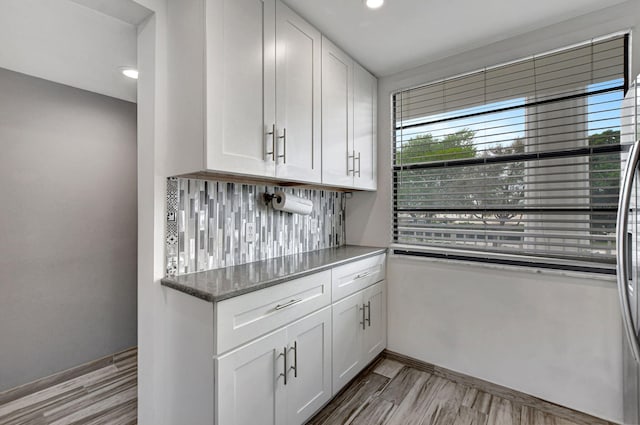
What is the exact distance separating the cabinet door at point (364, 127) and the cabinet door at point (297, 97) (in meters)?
0.44

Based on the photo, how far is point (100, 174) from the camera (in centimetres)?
235

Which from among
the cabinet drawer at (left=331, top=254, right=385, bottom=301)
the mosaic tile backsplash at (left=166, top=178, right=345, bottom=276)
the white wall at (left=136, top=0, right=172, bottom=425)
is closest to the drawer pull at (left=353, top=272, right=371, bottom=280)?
the cabinet drawer at (left=331, top=254, right=385, bottom=301)

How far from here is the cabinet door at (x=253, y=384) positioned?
122 cm

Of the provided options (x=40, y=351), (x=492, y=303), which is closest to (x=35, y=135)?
(x=40, y=351)

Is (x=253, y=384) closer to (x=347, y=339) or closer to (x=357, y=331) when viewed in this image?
(x=347, y=339)

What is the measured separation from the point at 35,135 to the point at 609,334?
12.3 feet

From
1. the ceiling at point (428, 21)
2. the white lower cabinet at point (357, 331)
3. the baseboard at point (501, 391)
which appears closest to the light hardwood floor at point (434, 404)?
the baseboard at point (501, 391)

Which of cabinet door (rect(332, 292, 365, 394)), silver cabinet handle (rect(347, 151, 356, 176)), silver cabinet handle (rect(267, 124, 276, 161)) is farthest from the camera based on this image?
silver cabinet handle (rect(347, 151, 356, 176))

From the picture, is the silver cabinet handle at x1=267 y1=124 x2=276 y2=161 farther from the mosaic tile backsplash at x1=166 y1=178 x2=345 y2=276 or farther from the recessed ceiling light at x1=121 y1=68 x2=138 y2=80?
the recessed ceiling light at x1=121 y1=68 x2=138 y2=80

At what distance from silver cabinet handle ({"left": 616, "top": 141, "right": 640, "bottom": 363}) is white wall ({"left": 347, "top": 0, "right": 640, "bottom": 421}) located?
0.67 metres

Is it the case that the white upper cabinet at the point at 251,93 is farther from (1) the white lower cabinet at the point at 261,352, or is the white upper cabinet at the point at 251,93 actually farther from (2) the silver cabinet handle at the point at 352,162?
(1) the white lower cabinet at the point at 261,352

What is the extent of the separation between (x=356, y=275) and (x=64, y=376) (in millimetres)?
2214

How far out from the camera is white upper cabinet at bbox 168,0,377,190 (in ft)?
4.32

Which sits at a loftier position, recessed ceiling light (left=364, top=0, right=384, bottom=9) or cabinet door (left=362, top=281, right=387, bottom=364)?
recessed ceiling light (left=364, top=0, right=384, bottom=9)
